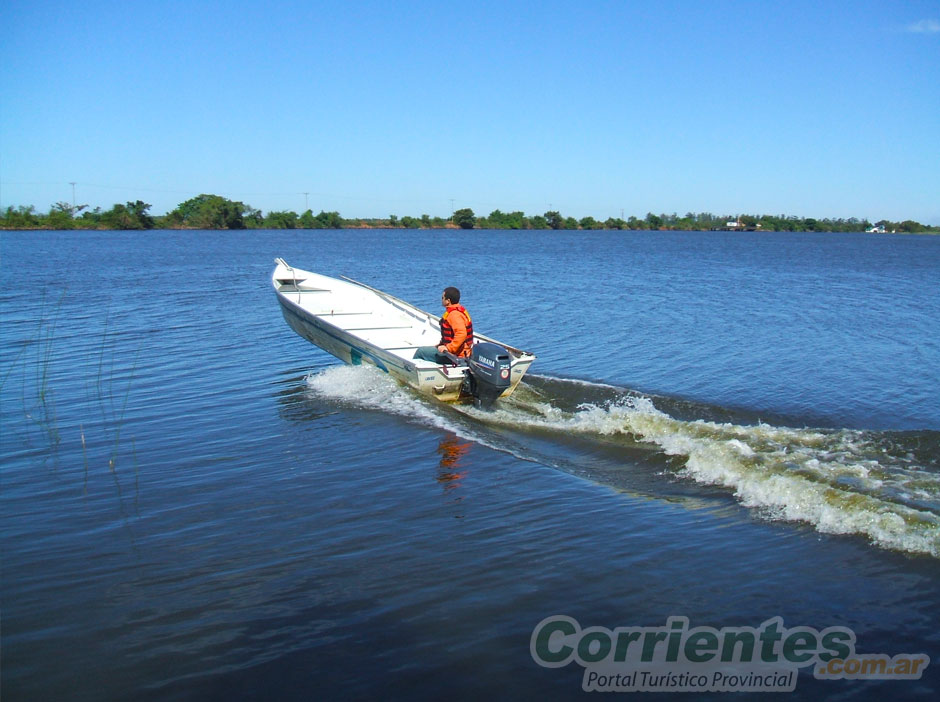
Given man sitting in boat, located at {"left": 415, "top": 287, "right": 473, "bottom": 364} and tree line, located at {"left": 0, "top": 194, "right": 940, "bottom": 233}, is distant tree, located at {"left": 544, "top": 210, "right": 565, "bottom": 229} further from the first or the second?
man sitting in boat, located at {"left": 415, "top": 287, "right": 473, "bottom": 364}

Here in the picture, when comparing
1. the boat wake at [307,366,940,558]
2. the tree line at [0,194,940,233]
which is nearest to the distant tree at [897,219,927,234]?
the tree line at [0,194,940,233]

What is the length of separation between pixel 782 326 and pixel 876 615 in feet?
54.0

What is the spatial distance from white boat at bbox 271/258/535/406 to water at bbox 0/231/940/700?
50cm

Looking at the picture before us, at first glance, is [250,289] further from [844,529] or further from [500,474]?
[844,529]

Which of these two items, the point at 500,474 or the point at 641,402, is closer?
the point at 500,474

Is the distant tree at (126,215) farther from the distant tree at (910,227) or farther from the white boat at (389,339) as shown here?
the distant tree at (910,227)

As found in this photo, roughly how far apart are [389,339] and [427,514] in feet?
23.0

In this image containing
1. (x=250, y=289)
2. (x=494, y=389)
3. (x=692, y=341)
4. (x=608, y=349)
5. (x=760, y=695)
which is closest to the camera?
(x=760, y=695)

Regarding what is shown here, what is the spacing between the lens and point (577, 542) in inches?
262

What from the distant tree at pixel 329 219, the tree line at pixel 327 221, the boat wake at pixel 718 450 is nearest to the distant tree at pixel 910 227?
the tree line at pixel 327 221

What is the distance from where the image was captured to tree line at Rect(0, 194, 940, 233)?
107000mm

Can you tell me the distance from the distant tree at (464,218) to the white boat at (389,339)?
124 meters

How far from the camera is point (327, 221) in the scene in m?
138

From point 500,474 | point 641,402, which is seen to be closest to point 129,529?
point 500,474
